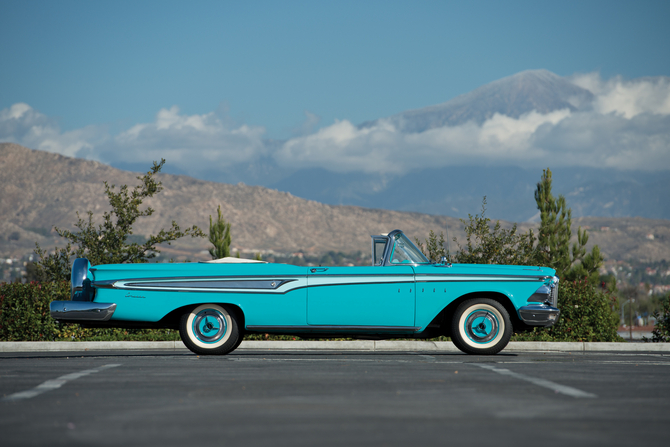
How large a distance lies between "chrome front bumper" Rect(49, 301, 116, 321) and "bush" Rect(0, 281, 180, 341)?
17.5ft

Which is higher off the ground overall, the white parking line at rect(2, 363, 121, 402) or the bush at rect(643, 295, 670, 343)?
the bush at rect(643, 295, 670, 343)

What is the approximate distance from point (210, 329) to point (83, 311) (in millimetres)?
1564

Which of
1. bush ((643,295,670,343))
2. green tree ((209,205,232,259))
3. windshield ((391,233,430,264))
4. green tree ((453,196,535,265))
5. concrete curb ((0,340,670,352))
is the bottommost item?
concrete curb ((0,340,670,352))

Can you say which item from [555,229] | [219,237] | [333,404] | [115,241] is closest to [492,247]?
[115,241]

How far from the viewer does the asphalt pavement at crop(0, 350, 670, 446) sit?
4.68 meters

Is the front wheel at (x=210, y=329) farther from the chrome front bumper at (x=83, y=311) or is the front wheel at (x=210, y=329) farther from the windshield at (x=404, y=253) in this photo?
the windshield at (x=404, y=253)

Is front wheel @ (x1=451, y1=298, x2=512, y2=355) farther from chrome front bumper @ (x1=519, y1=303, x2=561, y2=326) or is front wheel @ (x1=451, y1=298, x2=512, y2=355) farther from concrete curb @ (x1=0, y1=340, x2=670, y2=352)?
concrete curb @ (x1=0, y1=340, x2=670, y2=352)

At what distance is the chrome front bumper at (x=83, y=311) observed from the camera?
10.0m

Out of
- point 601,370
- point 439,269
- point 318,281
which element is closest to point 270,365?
point 318,281

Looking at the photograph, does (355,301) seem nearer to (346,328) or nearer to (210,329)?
(346,328)

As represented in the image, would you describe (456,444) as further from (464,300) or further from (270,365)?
(464,300)

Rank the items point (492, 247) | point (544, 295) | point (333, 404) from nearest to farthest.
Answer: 1. point (333, 404)
2. point (544, 295)
3. point (492, 247)

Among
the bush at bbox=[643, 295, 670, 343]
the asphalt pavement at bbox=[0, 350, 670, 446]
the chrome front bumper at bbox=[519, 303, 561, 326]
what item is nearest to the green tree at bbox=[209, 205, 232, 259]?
the bush at bbox=[643, 295, 670, 343]

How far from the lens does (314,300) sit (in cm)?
991
